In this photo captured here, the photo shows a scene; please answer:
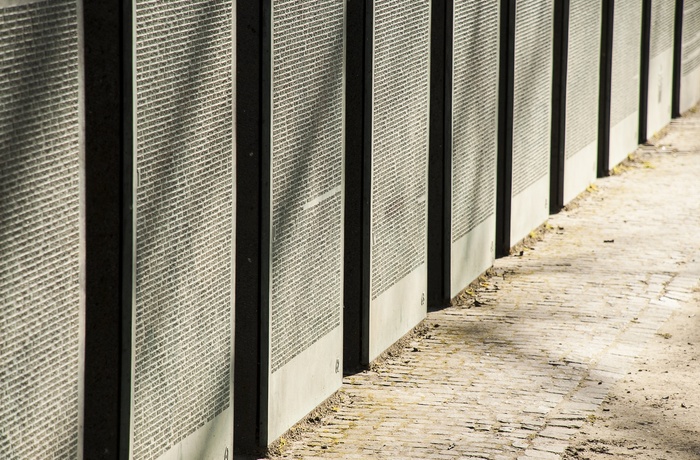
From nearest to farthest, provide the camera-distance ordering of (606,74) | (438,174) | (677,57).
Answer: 1. (438,174)
2. (606,74)
3. (677,57)

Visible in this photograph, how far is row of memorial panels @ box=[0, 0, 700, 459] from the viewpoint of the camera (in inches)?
162

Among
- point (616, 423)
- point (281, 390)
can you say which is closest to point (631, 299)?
point (616, 423)

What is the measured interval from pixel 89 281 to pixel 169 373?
0.66 m

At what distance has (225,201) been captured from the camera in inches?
213

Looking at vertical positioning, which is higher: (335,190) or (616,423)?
(335,190)

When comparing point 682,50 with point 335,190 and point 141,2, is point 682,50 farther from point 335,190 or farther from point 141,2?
point 141,2

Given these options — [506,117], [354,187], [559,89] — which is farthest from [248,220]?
[559,89]

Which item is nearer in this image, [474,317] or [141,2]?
[141,2]

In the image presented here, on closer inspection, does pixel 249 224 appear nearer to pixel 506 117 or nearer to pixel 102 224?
pixel 102 224

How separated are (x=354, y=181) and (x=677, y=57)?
10755 mm

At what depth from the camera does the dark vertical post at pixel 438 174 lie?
330 inches

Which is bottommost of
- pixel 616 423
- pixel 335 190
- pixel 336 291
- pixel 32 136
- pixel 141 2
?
pixel 616 423

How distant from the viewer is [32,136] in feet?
13.1

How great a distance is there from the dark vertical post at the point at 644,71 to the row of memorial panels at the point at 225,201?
17.6 ft
